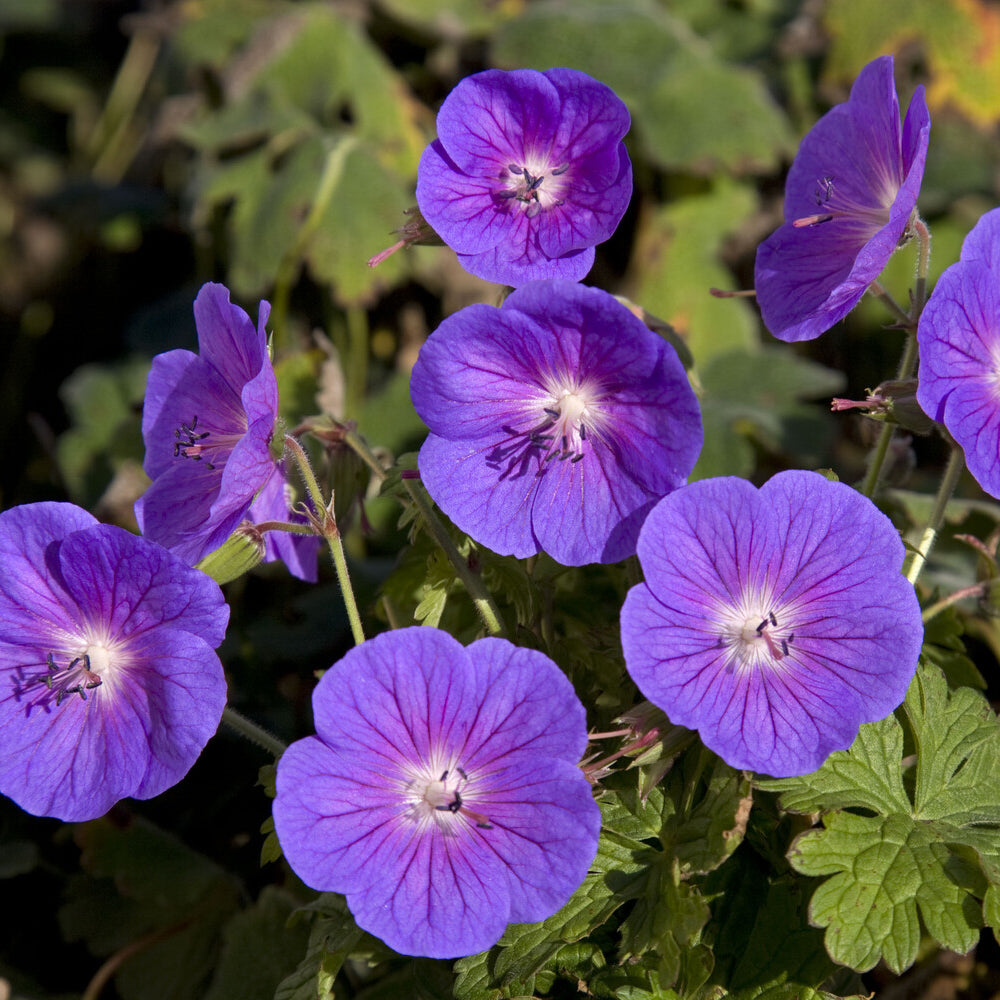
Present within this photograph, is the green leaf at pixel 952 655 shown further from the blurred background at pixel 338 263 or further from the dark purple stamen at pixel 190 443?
the dark purple stamen at pixel 190 443

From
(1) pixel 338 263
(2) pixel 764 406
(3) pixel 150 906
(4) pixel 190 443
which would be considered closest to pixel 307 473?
(4) pixel 190 443

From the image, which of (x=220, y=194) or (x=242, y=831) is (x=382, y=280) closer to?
(x=220, y=194)

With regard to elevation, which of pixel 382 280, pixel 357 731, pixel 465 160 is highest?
pixel 465 160

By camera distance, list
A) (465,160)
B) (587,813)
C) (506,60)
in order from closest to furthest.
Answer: (587,813)
(465,160)
(506,60)

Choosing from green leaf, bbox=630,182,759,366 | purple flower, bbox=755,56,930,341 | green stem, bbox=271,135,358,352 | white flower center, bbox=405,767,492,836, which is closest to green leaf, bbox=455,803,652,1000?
white flower center, bbox=405,767,492,836

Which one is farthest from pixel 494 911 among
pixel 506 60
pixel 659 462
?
pixel 506 60

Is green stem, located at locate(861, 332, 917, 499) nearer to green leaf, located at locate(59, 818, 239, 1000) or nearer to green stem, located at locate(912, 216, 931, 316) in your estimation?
green stem, located at locate(912, 216, 931, 316)

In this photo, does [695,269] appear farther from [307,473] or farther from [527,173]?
[307,473]
